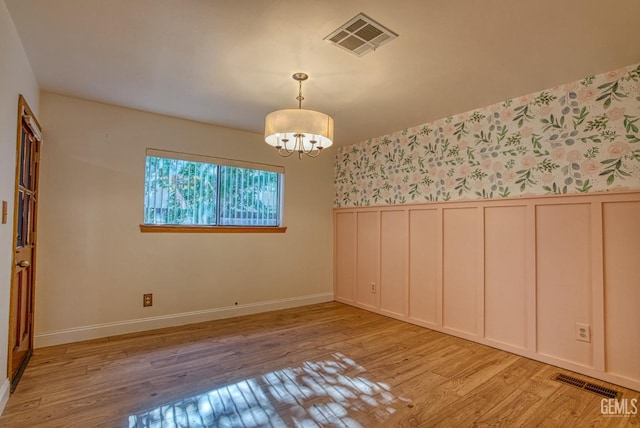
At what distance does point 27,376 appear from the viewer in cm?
241

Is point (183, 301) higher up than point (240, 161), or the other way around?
point (240, 161)

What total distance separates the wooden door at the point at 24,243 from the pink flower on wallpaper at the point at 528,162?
397 cm

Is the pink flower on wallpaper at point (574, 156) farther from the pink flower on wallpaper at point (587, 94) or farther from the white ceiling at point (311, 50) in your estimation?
the white ceiling at point (311, 50)

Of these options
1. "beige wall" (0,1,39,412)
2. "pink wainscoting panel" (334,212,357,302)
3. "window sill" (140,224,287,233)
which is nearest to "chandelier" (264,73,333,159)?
"beige wall" (0,1,39,412)

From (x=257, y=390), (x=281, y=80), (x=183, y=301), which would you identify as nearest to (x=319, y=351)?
(x=257, y=390)

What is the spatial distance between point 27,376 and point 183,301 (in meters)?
1.45

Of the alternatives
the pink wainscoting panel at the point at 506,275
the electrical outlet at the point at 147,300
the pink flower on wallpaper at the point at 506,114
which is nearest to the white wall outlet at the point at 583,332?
the pink wainscoting panel at the point at 506,275

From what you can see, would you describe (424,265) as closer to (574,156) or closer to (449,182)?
(449,182)

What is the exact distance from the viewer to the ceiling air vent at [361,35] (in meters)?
1.94

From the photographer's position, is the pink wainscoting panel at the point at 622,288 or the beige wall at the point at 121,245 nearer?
the pink wainscoting panel at the point at 622,288

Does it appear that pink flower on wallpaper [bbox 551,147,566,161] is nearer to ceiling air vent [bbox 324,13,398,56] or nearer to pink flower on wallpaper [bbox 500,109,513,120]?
pink flower on wallpaper [bbox 500,109,513,120]

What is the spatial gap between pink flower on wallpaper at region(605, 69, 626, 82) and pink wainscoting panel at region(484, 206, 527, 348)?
1.15 meters

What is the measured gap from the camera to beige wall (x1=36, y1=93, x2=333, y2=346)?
3043 millimetres

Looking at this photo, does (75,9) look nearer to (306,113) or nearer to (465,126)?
(306,113)
